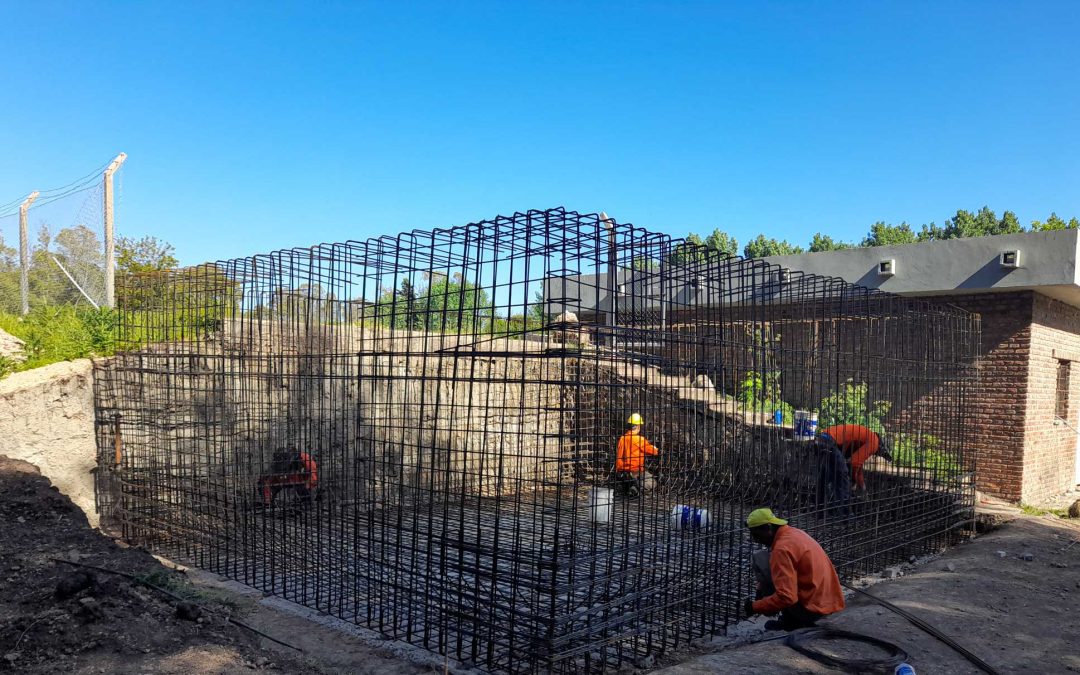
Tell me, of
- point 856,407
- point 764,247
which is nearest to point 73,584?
point 856,407

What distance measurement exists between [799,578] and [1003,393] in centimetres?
819

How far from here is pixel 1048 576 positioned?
7785 mm

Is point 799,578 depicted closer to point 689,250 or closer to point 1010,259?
point 689,250

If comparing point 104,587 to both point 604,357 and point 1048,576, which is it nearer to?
point 604,357

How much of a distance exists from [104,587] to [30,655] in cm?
81

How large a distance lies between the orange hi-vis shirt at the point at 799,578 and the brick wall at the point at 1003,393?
701cm

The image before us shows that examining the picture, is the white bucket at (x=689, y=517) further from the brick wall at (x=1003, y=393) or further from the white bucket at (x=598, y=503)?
the brick wall at (x=1003, y=393)

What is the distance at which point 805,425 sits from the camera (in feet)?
24.4

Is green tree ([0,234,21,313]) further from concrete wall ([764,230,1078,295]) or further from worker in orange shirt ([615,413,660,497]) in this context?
concrete wall ([764,230,1078,295])

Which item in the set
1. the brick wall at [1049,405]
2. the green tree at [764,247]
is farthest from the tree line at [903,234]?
the brick wall at [1049,405]

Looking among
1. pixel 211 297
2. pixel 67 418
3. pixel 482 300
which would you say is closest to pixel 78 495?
pixel 67 418

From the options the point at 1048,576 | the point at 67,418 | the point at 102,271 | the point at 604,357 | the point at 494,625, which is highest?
the point at 102,271

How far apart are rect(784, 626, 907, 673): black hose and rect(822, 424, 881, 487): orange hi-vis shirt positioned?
3001 millimetres

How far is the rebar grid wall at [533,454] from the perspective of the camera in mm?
5254
